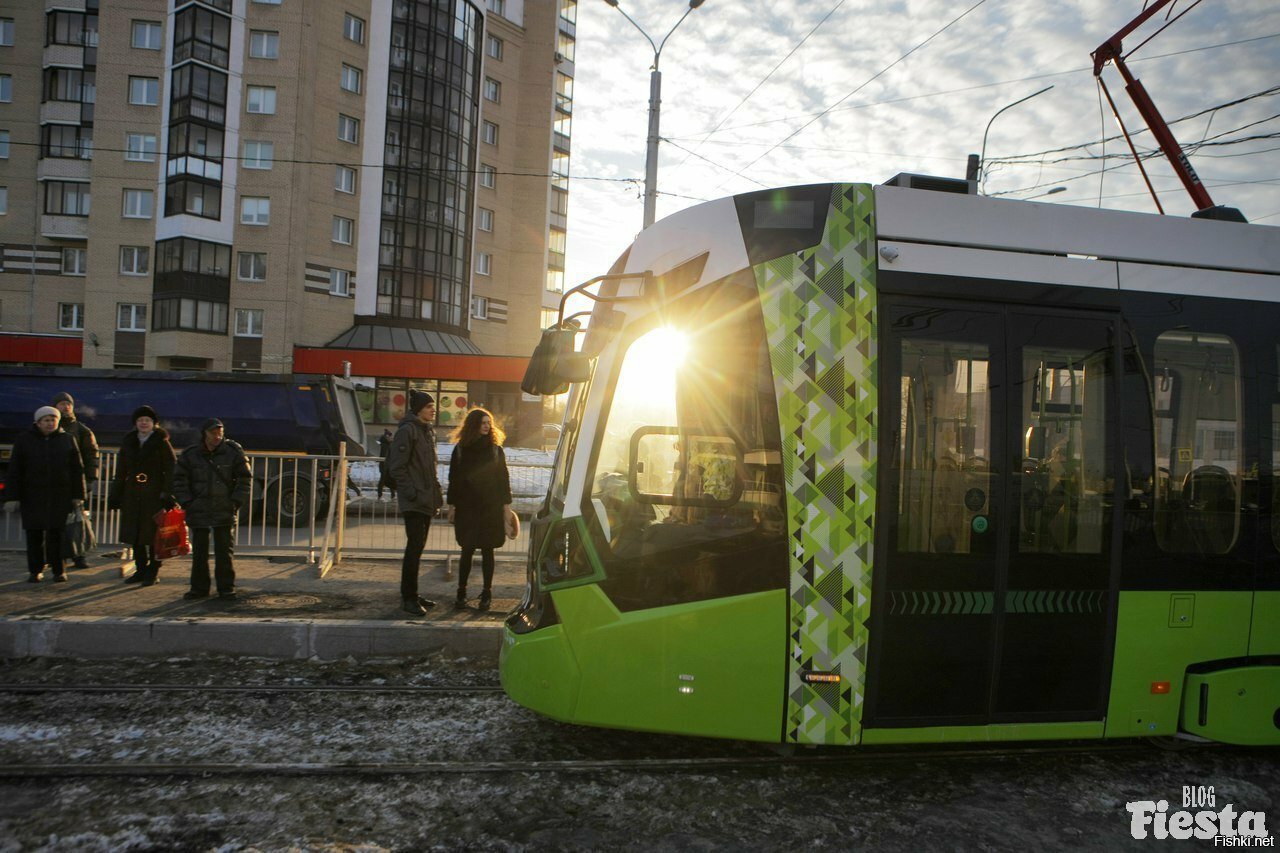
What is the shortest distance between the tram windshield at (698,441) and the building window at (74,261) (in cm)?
4602

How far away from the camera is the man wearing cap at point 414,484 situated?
7.13 metres

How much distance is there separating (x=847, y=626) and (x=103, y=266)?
42235 mm

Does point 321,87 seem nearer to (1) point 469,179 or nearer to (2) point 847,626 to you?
(1) point 469,179

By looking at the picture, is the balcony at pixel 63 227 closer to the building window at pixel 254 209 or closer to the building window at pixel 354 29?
the building window at pixel 254 209

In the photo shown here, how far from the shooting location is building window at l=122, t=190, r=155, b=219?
36.8 meters

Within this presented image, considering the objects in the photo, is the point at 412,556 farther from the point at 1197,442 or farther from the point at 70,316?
the point at 70,316

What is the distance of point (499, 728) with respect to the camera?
15.6 ft

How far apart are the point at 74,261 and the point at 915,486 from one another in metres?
47.6

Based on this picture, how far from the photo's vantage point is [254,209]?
36.6 metres

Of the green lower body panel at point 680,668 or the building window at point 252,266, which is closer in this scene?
the green lower body panel at point 680,668

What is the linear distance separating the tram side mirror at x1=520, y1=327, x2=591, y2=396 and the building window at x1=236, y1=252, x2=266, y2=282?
1445 inches

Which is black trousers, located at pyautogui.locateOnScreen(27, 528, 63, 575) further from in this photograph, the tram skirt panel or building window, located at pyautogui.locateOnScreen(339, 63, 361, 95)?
building window, located at pyautogui.locateOnScreen(339, 63, 361, 95)

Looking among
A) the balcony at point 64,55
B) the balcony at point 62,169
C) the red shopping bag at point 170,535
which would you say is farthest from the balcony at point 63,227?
the red shopping bag at point 170,535

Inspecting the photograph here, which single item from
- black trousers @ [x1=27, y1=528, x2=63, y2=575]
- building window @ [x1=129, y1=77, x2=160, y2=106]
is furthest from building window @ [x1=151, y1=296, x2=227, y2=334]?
black trousers @ [x1=27, y1=528, x2=63, y2=575]
